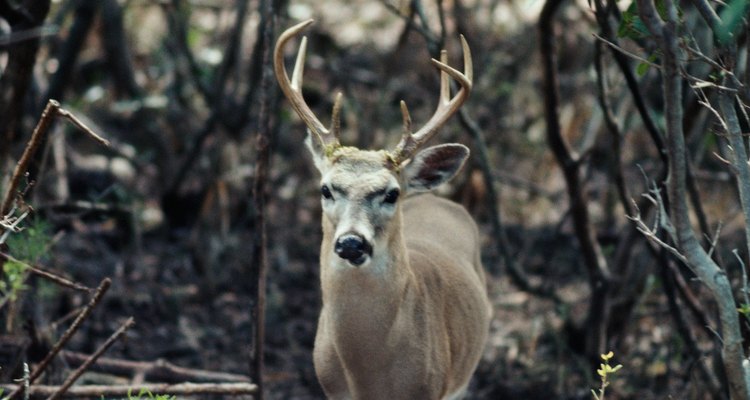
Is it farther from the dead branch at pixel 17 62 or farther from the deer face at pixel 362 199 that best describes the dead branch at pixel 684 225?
the dead branch at pixel 17 62

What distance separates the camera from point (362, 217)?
4.86 m

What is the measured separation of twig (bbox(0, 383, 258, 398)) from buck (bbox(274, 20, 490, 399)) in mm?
414

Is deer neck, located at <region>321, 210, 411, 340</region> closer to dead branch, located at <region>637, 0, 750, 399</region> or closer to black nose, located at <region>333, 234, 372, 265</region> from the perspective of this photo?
black nose, located at <region>333, 234, 372, 265</region>

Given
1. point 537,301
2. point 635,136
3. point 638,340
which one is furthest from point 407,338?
point 635,136

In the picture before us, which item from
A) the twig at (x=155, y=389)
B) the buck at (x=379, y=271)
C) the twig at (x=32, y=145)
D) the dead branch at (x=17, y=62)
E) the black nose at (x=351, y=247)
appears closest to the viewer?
the twig at (x=32, y=145)

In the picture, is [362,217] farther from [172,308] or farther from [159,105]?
[159,105]

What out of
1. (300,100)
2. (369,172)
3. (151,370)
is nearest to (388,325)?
(369,172)

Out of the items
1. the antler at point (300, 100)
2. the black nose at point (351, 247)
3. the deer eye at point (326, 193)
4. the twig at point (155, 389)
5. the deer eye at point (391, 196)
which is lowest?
the twig at point (155, 389)

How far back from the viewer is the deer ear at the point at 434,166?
5.39 meters

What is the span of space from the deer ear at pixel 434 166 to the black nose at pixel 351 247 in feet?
2.42

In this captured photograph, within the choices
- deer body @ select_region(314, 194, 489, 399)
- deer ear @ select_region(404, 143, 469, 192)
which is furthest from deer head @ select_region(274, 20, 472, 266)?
deer body @ select_region(314, 194, 489, 399)

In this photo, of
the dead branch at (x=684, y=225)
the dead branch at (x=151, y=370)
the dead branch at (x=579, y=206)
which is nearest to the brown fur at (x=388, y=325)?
the dead branch at (x=151, y=370)

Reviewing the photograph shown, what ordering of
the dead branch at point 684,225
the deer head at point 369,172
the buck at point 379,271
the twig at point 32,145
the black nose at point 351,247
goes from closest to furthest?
1. the dead branch at point 684,225
2. the twig at point 32,145
3. the black nose at point 351,247
4. the deer head at point 369,172
5. the buck at point 379,271

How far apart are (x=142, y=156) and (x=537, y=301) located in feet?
11.1
